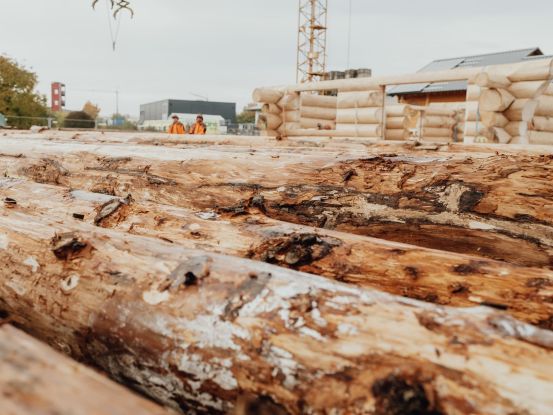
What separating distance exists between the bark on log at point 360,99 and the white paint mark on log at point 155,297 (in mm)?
12781

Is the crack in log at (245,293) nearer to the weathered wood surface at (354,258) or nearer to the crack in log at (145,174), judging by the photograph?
the weathered wood surface at (354,258)

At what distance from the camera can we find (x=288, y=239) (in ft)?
7.97

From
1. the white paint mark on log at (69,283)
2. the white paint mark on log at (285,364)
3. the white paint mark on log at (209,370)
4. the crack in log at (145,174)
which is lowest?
the white paint mark on log at (209,370)

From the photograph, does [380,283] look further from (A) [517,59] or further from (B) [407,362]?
(A) [517,59]

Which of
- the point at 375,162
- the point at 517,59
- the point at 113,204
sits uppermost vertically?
the point at 517,59

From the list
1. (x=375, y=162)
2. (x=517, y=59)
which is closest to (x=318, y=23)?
(x=517, y=59)

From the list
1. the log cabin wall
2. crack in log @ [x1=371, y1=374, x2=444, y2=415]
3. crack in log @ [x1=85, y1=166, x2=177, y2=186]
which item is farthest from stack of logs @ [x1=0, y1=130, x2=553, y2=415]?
the log cabin wall

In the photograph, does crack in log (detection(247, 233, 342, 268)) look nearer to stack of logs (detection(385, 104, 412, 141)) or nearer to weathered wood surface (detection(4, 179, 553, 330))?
weathered wood surface (detection(4, 179, 553, 330))

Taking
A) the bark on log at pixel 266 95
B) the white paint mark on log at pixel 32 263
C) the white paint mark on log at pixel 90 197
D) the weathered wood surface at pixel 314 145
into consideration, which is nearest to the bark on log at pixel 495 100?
the weathered wood surface at pixel 314 145

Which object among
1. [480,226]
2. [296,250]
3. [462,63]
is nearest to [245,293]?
[296,250]

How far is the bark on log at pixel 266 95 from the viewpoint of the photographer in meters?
15.5

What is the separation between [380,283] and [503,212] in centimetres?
109

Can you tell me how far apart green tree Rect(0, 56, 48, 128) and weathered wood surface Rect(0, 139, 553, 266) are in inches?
1320

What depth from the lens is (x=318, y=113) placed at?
60.3 feet
